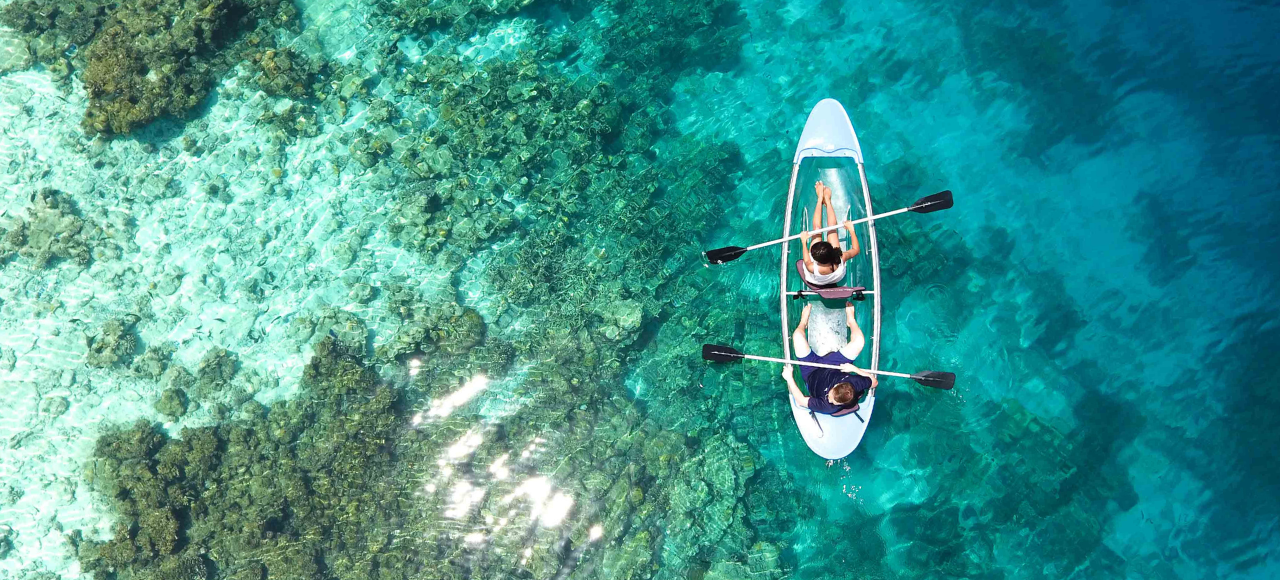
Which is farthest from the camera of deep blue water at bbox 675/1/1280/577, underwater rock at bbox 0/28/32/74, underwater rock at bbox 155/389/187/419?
underwater rock at bbox 0/28/32/74

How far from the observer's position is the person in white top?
345 inches

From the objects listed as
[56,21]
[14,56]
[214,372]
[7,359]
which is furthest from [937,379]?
[14,56]

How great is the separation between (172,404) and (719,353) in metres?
8.11

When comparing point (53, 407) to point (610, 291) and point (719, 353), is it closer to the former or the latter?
point (610, 291)

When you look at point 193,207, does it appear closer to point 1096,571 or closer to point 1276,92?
point 1096,571

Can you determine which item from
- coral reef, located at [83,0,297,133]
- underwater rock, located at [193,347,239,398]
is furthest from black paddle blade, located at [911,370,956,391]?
coral reef, located at [83,0,297,133]

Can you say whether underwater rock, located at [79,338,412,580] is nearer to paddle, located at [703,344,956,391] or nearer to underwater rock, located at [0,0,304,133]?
paddle, located at [703,344,956,391]

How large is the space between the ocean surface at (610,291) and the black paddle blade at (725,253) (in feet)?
2.14

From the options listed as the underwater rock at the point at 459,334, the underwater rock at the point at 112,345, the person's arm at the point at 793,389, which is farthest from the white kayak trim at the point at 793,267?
the underwater rock at the point at 112,345

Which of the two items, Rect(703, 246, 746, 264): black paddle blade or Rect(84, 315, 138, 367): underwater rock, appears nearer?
Rect(703, 246, 746, 264): black paddle blade

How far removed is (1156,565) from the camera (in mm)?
9820

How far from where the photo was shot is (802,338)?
31.2 feet

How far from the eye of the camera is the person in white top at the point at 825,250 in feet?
28.7

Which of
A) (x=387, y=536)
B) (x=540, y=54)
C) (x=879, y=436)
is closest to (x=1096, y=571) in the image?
(x=879, y=436)
